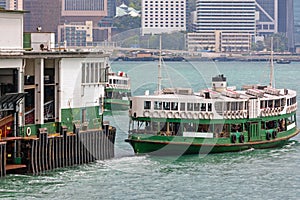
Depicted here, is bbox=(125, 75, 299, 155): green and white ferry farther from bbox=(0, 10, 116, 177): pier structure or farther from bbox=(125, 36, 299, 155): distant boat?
bbox=(0, 10, 116, 177): pier structure

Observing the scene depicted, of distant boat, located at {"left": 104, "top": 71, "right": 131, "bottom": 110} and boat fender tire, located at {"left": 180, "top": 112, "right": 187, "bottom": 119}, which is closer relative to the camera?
boat fender tire, located at {"left": 180, "top": 112, "right": 187, "bottom": 119}

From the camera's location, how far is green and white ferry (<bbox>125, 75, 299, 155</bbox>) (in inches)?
2111

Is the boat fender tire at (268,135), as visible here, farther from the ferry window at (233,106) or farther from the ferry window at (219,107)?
the ferry window at (219,107)

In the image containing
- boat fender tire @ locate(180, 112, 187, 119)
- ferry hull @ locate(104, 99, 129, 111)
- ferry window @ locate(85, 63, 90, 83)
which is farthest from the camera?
ferry hull @ locate(104, 99, 129, 111)

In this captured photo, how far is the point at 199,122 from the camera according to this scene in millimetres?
54281

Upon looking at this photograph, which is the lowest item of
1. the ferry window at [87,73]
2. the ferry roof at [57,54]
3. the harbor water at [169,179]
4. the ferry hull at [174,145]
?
the harbor water at [169,179]

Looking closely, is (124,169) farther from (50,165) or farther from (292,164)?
(292,164)

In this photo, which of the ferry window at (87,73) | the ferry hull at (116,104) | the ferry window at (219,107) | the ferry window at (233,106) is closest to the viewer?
the ferry window at (87,73)

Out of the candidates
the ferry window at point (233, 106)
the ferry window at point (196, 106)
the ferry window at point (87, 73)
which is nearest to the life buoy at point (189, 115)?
the ferry window at point (196, 106)

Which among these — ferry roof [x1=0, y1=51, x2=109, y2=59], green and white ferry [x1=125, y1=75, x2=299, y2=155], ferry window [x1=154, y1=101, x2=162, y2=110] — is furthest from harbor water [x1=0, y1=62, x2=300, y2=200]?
ferry roof [x1=0, y1=51, x2=109, y2=59]

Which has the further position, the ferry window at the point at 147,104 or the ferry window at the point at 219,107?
the ferry window at the point at 219,107

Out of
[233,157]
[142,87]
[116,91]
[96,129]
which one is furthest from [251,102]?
[142,87]

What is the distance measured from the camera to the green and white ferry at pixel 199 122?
176ft

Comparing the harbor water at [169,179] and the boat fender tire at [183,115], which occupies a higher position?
the boat fender tire at [183,115]
